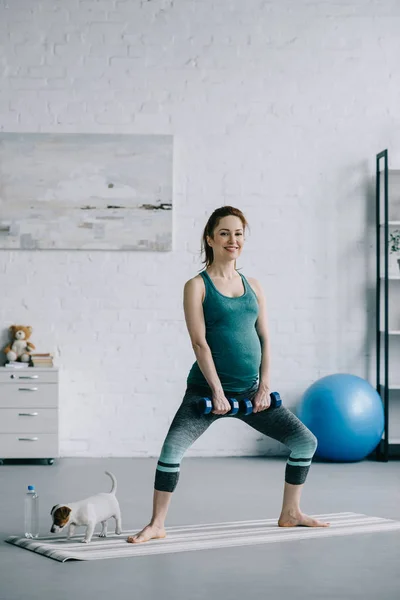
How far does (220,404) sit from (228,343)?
0.27 meters

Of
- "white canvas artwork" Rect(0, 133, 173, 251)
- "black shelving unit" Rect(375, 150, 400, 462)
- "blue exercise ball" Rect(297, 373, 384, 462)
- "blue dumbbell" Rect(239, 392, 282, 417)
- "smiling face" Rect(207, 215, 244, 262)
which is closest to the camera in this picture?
"blue dumbbell" Rect(239, 392, 282, 417)

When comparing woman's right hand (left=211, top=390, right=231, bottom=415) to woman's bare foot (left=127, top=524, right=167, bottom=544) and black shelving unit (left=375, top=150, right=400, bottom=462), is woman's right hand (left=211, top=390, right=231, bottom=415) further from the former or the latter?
black shelving unit (left=375, top=150, right=400, bottom=462)

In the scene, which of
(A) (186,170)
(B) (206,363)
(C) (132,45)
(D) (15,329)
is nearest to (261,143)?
(A) (186,170)

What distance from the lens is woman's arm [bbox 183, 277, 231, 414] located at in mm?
3803

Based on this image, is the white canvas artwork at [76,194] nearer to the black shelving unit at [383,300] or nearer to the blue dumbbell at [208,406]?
the black shelving unit at [383,300]

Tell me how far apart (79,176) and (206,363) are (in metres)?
2.87

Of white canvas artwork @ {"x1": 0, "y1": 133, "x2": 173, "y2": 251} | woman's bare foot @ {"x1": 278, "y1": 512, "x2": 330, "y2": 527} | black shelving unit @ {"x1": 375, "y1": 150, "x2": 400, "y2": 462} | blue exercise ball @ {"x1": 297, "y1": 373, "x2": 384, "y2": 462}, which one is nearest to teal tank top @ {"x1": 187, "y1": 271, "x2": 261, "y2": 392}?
woman's bare foot @ {"x1": 278, "y1": 512, "x2": 330, "y2": 527}

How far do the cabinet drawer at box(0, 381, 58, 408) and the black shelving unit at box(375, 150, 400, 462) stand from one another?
2.08m

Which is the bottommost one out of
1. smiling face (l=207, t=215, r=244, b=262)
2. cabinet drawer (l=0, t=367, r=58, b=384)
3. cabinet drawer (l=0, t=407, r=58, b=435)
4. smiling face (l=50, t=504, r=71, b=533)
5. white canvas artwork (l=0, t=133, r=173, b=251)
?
smiling face (l=50, t=504, r=71, b=533)

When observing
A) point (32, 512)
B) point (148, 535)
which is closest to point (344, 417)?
point (148, 535)

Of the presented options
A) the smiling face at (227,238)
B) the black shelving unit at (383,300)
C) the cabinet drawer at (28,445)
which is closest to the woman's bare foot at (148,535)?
the smiling face at (227,238)

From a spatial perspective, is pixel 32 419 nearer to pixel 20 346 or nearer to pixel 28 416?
pixel 28 416

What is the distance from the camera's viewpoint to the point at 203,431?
3871 millimetres

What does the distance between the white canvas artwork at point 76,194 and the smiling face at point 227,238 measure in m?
2.41
